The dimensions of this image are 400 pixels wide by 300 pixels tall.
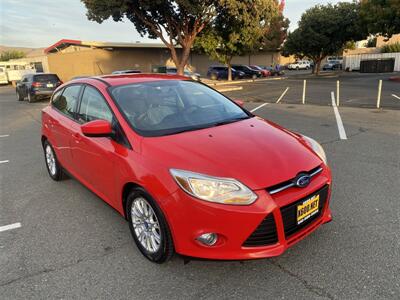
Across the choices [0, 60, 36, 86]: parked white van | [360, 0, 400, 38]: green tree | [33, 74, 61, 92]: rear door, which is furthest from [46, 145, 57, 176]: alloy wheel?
[0, 60, 36, 86]: parked white van

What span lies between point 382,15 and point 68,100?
23.9 metres

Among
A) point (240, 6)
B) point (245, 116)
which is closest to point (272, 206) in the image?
point (245, 116)

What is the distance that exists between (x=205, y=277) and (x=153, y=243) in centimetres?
54

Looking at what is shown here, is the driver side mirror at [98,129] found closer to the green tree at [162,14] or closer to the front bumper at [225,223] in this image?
the front bumper at [225,223]

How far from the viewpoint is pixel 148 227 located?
304 cm

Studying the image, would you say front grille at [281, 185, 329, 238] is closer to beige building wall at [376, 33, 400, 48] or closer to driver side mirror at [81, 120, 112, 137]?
driver side mirror at [81, 120, 112, 137]

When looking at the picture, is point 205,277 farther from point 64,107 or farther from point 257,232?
point 64,107

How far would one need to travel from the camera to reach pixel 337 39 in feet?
126

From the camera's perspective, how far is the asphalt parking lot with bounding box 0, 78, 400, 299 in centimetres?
270

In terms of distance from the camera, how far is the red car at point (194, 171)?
2557 millimetres

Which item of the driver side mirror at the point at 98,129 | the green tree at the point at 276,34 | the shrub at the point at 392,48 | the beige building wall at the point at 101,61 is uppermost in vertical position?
the green tree at the point at 276,34

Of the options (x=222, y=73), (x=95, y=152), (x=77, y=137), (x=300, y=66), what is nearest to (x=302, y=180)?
(x=95, y=152)

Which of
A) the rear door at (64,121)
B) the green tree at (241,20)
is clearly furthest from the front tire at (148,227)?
the green tree at (241,20)

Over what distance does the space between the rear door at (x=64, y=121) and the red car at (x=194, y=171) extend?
0.74 ft
